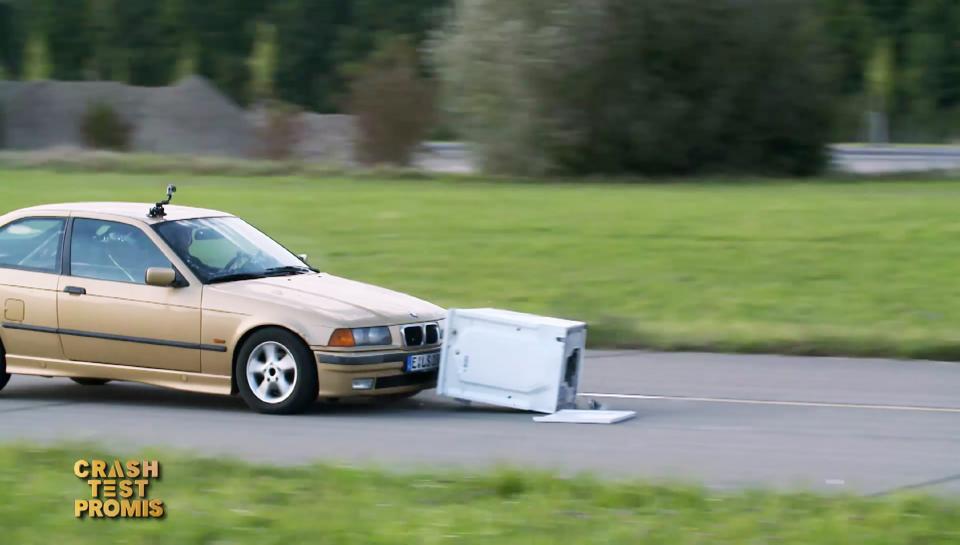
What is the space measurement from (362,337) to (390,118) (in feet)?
87.2

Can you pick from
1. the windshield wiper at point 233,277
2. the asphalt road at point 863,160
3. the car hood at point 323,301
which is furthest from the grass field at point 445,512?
the asphalt road at point 863,160

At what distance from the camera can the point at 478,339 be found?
30.7 feet

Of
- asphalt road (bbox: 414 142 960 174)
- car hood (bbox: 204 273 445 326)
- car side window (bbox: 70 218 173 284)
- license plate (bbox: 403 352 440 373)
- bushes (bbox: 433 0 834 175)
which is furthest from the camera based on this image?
asphalt road (bbox: 414 142 960 174)

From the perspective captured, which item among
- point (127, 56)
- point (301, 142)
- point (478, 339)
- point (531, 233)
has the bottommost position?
point (478, 339)

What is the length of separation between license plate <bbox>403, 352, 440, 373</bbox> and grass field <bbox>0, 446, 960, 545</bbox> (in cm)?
252

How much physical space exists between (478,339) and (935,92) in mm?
60171

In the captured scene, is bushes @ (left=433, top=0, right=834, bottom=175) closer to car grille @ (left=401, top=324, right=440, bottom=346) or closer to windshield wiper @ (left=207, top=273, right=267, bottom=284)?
windshield wiper @ (left=207, top=273, right=267, bottom=284)

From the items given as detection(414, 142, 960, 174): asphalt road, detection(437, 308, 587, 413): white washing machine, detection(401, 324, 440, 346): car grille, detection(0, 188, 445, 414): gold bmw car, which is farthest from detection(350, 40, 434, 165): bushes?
detection(437, 308, 587, 413): white washing machine

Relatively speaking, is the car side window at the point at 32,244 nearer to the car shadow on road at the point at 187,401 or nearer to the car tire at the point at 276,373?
the car shadow on road at the point at 187,401

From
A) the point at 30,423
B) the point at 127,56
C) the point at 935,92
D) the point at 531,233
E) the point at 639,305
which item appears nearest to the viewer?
the point at 30,423

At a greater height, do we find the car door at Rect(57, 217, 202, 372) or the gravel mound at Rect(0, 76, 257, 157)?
the gravel mound at Rect(0, 76, 257, 157)

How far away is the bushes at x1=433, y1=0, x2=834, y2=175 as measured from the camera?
30.6m

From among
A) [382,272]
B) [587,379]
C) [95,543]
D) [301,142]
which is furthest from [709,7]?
[95,543]

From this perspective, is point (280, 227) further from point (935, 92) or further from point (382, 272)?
point (935, 92)
